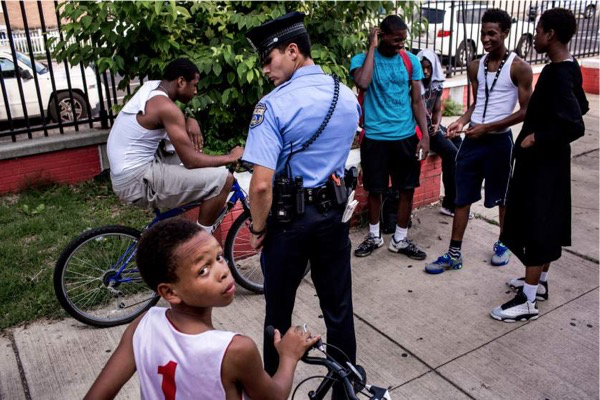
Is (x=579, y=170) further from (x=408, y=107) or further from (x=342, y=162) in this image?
(x=342, y=162)

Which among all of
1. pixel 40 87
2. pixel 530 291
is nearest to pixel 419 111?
pixel 530 291

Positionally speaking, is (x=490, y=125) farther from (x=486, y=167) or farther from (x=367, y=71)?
(x=367, y=71)

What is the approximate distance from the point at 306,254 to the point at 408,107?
2.21m

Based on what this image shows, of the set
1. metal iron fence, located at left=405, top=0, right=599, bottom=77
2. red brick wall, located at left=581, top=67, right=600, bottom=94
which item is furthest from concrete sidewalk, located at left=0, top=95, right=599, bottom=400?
red brick wall, located at left=581, top=67, right=600, bottom=94

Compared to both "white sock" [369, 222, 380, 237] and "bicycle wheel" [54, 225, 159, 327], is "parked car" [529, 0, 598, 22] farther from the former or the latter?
"bicycle wheel" [54, 225, 159, 327]

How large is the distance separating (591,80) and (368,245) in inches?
322

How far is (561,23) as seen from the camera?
346 cm

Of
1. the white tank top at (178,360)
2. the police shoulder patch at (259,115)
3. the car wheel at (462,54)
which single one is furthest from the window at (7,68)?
the white tank top at (178,360)

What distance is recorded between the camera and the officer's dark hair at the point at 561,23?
11.3 feet

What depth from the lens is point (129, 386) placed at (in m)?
Answer: 3.28

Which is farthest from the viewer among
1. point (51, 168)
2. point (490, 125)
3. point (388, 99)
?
point (51, 168)

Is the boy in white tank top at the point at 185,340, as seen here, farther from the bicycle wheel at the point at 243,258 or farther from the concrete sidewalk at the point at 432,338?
the bicycle wheel at the point at 243,258

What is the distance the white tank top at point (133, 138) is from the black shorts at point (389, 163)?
1698mm

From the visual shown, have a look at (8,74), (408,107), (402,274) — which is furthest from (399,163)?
(8,74)
